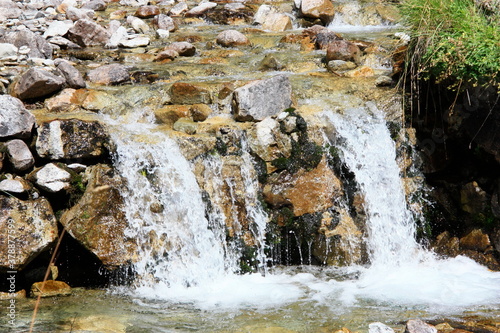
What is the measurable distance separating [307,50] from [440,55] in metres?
3.98

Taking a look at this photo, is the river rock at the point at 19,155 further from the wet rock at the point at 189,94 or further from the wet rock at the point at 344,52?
the wet rock at the point at 344,52

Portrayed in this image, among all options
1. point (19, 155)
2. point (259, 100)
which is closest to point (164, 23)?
point (259, 100)

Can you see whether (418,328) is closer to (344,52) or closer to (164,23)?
(344,52)

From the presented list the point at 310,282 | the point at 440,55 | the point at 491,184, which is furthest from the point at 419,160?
the point at 310,282

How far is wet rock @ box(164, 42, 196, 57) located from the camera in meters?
9.68

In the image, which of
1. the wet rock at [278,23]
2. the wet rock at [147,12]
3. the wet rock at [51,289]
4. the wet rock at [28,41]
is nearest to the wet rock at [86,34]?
the wet rock at [28,41]

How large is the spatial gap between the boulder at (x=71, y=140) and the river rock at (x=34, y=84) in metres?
1.18

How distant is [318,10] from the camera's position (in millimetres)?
11914

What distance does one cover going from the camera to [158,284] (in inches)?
211

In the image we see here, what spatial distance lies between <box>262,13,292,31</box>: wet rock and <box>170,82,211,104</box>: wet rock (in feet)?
16.9

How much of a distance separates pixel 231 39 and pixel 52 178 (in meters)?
5.83

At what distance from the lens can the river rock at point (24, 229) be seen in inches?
196

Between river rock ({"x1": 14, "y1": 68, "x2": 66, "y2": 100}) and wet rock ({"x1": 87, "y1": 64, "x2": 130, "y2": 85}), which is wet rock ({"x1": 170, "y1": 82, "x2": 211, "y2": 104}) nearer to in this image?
wet rock ({"x1": 87, "y1": 64, "x2": 130, "y2": 85})

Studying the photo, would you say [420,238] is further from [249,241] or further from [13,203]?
[13,203]
